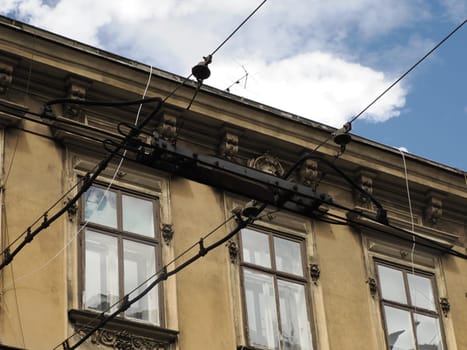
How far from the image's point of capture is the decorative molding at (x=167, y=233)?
15.6m

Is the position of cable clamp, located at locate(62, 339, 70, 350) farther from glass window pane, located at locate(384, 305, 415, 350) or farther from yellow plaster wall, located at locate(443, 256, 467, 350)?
yellow plaster wall, located at locate(443, 256, 467, 350)

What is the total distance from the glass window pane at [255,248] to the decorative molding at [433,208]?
314 cm

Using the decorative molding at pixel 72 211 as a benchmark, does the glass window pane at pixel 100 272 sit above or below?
below

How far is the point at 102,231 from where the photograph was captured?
15250 mm

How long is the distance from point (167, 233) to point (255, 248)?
141cm

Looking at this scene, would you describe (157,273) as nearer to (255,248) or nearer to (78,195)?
(255,248)

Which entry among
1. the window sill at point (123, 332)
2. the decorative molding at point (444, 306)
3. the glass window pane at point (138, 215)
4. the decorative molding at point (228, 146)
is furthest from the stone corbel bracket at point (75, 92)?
the decorative molding at point (444, 306)

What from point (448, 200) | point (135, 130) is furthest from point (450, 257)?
point (135, 130)

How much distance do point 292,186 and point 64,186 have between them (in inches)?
175

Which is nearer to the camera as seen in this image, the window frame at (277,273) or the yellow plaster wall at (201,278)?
the yellow plaster wall at (201,278)

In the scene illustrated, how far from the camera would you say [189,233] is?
627 inches

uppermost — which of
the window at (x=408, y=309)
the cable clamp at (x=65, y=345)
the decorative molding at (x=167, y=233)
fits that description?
the decorative molding at (x=167, y=233)

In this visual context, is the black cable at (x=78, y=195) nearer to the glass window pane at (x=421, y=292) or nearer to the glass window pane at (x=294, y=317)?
the glass window pane at (x=294, y=317)

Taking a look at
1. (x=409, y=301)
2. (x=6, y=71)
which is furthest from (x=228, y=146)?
(x=409, y=301)
